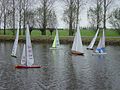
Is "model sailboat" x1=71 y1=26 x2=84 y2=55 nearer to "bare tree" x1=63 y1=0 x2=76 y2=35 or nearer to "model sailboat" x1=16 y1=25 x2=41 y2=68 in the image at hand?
"model sailboat" x1=16 y1=25 x2=41 y2=68

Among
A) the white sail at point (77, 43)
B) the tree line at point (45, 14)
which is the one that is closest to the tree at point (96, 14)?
the tree line at point (45, 14)

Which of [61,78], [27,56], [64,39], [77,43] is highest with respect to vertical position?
[77,43]

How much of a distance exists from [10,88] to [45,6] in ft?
203

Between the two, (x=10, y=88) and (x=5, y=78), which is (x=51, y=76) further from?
(x=10, y=88)

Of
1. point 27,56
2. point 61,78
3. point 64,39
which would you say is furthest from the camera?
point 64,39

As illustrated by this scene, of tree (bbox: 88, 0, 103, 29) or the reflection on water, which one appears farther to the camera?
tree (bbox: 88, 0, 103, 29)

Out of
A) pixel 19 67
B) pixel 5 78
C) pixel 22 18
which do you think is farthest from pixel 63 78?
pixel 22 18

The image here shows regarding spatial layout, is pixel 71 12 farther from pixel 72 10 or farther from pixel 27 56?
pixel 27 56

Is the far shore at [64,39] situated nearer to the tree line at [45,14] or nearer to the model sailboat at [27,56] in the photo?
the tree line at [45,14]

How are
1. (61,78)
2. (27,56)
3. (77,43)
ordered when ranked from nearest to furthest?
1. (61,78)
2. (27,56)
3. (77,43)

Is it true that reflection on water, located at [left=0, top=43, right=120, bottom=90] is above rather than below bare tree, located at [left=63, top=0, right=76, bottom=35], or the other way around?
below

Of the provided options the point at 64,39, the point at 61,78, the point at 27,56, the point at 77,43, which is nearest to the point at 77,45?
the point at 77,43

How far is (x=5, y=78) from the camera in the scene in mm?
25203

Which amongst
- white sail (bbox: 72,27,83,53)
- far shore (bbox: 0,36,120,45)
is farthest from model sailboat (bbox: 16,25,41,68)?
far shore (bbox: 0,36,120,45)
